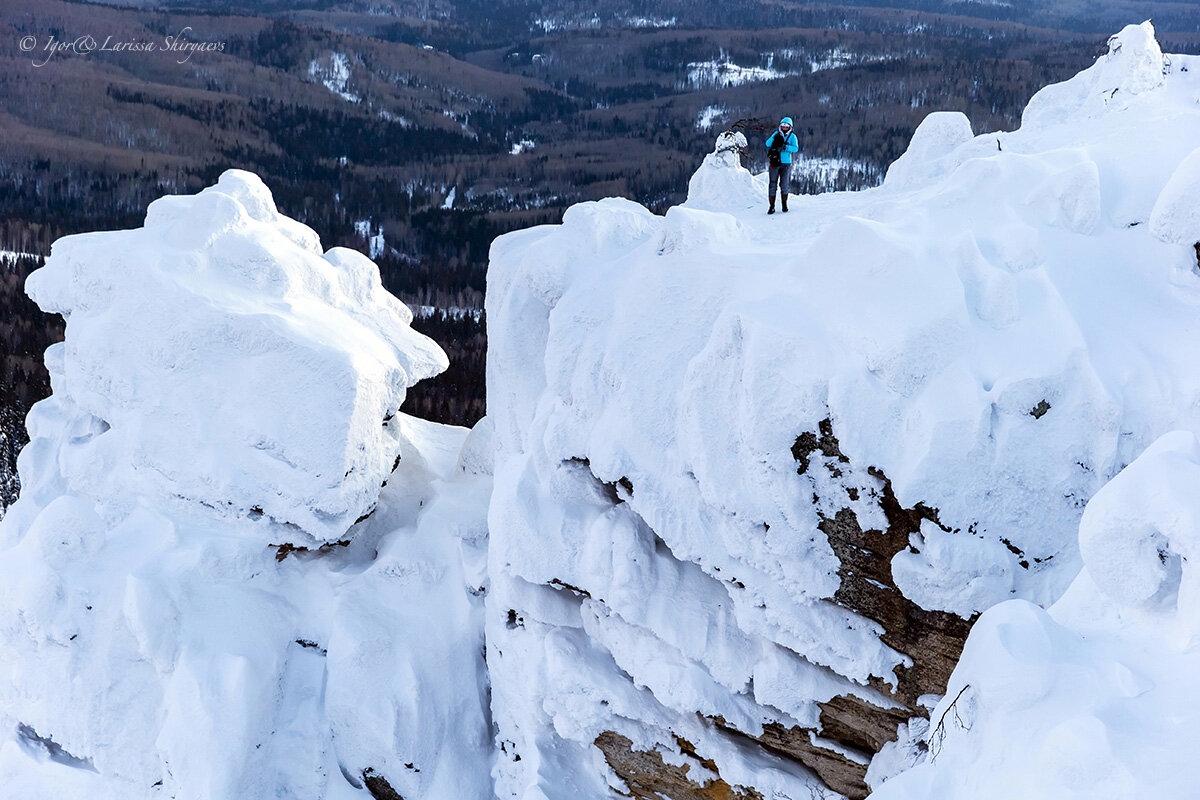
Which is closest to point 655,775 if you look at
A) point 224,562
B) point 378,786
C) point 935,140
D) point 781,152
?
point 378,786

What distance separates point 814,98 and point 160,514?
156m

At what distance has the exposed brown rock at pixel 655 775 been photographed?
12094 mm

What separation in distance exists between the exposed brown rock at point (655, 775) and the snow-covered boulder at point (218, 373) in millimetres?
5367

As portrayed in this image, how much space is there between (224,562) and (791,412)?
9.15m

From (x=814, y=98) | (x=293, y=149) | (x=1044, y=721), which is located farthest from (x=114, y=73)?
(x=1044, y=721)

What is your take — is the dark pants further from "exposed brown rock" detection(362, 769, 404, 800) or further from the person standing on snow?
"exposed brown rock" detection(362, 769, 404, 800)

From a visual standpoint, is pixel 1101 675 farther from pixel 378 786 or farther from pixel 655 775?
pixel 378 786

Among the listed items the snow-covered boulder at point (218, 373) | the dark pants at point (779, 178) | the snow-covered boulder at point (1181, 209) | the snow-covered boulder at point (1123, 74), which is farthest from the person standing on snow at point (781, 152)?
the snow-covered boulder at point (218, 373)

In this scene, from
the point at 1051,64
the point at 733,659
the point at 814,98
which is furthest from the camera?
the point at 814,98

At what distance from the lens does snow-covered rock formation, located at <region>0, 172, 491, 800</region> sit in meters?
13.6

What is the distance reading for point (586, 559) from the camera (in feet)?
39.7

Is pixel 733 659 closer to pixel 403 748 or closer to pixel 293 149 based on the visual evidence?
pixel 403 748

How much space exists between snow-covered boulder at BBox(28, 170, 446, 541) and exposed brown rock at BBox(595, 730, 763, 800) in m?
5.37

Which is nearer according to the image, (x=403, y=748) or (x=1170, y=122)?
(x=1170, y=122)
